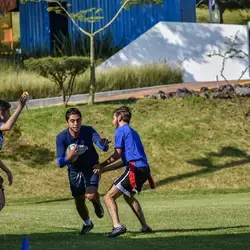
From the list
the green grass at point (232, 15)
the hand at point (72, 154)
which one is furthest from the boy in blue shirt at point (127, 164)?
the green grass at point (232, 15)

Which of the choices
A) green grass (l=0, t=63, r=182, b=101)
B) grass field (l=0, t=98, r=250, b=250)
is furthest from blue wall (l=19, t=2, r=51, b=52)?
grass field (l=0, t=98, r=250, b=250)

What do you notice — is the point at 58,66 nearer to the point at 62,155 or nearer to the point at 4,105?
the point at 62,155

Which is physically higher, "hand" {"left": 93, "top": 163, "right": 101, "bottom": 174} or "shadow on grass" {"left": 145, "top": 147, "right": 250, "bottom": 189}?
"hand" {"left": 93, "top": 163, "right": 101, "bottom": 174}

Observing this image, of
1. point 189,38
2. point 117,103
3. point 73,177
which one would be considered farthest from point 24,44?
point 73,177

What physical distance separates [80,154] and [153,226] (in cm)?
203

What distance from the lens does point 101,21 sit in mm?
35875

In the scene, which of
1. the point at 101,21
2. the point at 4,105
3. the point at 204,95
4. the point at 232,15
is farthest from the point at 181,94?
the point at 232,15

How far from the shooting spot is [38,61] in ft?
80.8

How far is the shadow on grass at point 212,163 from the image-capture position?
22.4 m

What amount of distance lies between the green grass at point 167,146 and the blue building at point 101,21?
10.6 meters

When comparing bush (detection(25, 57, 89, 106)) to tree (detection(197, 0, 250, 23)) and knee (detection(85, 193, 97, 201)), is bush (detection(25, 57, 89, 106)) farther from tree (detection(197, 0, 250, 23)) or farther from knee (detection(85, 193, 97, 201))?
tree (detection(197, 0, 250, 23))

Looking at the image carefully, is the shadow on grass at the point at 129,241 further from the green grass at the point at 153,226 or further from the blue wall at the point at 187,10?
the blue wall at the point at 187,10

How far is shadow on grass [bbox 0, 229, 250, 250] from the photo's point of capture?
34.2 feet

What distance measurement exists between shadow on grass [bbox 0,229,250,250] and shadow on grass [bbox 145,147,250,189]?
1042 centimetres
